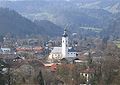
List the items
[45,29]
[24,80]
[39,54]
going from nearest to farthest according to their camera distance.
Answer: [24,80] < [39,54] < [45,29]

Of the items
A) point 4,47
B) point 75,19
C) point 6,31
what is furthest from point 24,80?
point 75,19

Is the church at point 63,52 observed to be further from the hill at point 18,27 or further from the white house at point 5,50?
the hill at point 18,27

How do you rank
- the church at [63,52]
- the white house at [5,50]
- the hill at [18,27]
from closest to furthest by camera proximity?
the church at [63,52] < the white house at [5,50] < the hill at [18,27]

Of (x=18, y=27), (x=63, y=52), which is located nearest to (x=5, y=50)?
(x=63, y=52)

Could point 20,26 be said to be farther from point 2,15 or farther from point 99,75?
point 99,75

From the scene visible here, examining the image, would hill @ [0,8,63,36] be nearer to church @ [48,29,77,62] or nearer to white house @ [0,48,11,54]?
white house @ [0,48,11,54]

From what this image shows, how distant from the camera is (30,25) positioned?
134250 millimetres

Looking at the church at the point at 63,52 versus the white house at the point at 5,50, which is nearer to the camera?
the church at the point at 63,52

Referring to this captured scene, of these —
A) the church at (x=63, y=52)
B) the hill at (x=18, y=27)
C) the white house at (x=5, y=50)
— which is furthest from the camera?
the hill at (x=18, y=27)

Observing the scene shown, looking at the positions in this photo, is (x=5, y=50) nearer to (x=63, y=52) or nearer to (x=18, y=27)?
(x=63, y=52)

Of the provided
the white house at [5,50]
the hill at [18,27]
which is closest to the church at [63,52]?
the white house at [5,50]

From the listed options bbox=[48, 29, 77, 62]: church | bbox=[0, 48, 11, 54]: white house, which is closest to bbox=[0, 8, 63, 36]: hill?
bbox=[0, 48, 11, 54]: white house

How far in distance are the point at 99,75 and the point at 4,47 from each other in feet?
164

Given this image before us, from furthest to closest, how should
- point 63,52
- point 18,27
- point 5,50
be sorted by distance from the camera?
1. point 18,27
2. point 5,50
3. point 63,52
